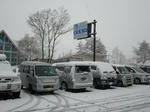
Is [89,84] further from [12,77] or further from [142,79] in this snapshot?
[142,79]

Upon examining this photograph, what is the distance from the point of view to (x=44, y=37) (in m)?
38.0

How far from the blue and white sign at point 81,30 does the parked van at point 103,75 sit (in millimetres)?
6396

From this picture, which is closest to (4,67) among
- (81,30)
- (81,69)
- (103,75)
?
(81,69)

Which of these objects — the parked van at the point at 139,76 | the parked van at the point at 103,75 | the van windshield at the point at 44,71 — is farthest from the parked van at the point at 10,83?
the parked van at the point at 139,76

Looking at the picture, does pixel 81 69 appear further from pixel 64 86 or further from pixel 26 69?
pixel 26 69

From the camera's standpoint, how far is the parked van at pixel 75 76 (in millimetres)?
12500

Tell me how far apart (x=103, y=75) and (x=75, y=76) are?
2854 mm

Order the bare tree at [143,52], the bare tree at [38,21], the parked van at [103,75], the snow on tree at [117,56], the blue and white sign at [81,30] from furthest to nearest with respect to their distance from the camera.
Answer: the snow on tree at [117,56]
the bare tree at [143,52]
the bare tree at [38,21]
the blue and white sign at [81,30]
the parked van at [103,75]

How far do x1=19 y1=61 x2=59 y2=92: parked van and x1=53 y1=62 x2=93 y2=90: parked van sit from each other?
1212 mm

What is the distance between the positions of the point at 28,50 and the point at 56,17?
1943cm

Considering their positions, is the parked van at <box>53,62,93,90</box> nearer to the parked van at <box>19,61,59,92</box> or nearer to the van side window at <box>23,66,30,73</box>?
the parked van at <box>19,61,59,92</box>

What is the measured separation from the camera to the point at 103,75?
1432cm

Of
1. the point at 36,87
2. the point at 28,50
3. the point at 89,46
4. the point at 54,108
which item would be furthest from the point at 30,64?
the point at 89,46

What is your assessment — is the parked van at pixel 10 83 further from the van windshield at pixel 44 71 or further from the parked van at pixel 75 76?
the parked van at pixel 75 76
